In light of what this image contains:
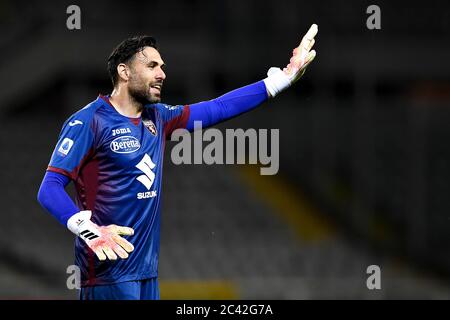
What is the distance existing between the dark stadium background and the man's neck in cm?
439

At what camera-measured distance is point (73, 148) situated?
15.4 feet

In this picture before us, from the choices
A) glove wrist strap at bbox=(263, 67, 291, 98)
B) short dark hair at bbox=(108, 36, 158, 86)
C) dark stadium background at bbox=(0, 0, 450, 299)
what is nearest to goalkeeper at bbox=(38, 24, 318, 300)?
short dark hair at bbox=(108, 36, 158, 86)

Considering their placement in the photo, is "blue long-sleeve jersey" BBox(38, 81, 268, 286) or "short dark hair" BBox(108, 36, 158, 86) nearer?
"blue long-sleeve jersey" BBox(38, 81, 268, 286)

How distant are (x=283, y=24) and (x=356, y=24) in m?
0.99

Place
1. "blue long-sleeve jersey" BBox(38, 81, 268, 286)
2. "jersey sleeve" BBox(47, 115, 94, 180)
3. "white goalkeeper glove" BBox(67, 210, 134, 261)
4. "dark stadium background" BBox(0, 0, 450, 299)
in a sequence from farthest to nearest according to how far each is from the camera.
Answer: "dark stadium background" BBox(0, 0, 450, 299) → "blue long-sleeve jersey" BBox(38, 81, 268, 286) → "jersey sleeve" BBox(47, 115, 94, 180) → "white goalkeeper glove" BBox(67, 210, 134, 261)

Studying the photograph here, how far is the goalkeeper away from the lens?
470 cm

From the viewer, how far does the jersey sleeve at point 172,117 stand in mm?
5223

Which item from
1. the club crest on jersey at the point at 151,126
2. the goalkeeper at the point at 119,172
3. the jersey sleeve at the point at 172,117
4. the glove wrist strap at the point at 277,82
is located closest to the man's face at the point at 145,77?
the goalkeeper at the point at 119,172

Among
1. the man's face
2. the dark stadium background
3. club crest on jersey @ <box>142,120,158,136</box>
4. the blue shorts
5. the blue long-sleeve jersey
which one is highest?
the dark stadium background

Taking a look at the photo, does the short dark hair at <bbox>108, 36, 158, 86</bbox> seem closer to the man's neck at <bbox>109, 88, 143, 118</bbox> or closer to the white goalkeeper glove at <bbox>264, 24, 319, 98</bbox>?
the man's neck at <bbox>109, 88, 143, 118</bbox>

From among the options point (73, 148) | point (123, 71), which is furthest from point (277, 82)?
point (73, 148)

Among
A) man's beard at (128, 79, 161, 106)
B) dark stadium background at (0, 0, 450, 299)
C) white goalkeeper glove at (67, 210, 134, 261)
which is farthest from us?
dark stadium background at (0, 0, 450, 299)

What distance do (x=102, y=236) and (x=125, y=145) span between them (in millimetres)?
653

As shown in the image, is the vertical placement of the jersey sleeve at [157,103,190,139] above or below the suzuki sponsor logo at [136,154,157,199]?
above
